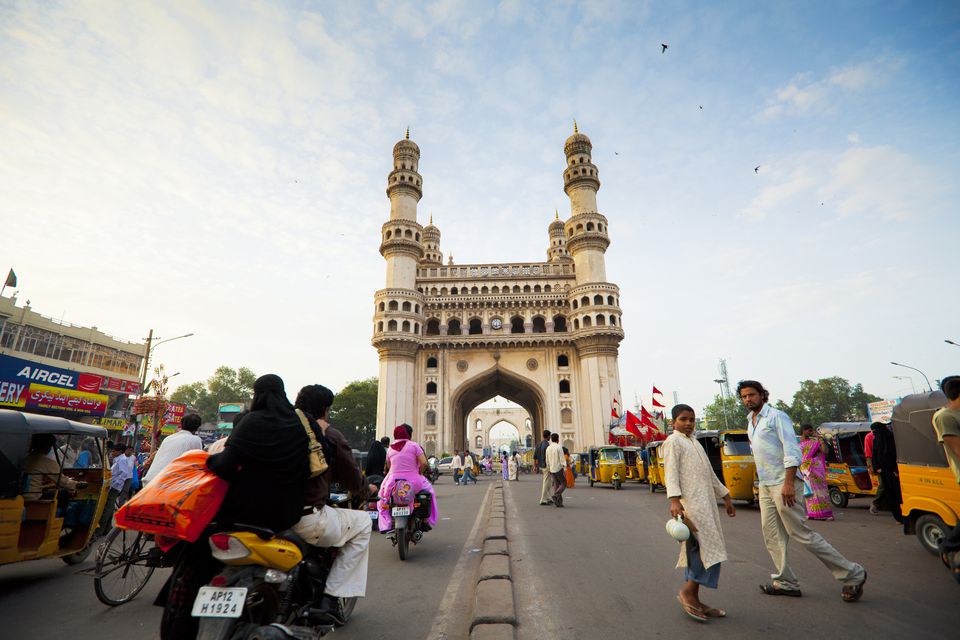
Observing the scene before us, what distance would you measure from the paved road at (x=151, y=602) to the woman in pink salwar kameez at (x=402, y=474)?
470 mm

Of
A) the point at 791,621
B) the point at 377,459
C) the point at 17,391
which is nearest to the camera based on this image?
the point at 791,621

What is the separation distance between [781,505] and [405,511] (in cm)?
378

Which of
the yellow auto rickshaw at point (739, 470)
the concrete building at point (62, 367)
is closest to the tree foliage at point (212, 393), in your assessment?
the concrete building at point (62, 367)

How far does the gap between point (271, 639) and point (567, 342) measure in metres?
31.9

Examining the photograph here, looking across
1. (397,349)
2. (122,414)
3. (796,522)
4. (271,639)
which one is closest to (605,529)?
(796,522)

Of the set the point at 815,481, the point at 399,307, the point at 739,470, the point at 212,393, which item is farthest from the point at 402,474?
the point at 212,393

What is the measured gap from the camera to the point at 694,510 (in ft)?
12.0

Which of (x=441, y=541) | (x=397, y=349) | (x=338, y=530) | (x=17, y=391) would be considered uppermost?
(x=397, y=349)

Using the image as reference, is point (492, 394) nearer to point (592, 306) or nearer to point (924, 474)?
point (592, 306)

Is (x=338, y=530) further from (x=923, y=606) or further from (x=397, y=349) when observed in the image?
(x=397, y=349)

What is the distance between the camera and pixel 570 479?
538 inches

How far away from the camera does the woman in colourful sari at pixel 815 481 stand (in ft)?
26.9

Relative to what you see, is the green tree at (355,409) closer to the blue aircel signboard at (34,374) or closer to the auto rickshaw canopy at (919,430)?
the blue aircel signboard at (34,374)

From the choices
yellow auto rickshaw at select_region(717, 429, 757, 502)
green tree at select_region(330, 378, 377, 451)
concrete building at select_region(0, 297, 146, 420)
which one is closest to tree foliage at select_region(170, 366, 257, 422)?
green tree at select_region(330, 378, 377, 451)
